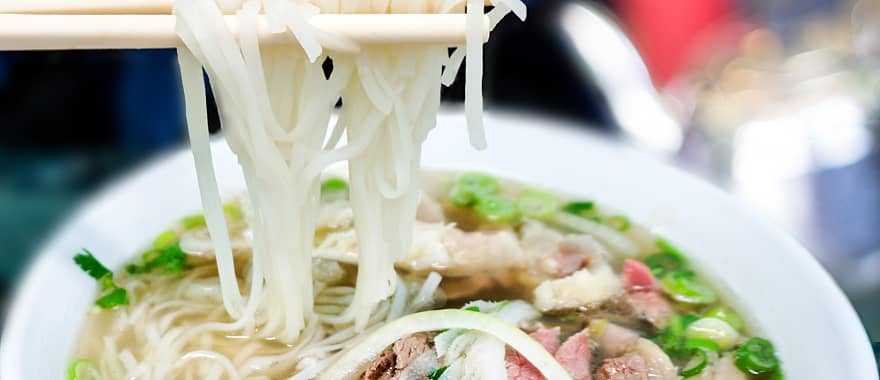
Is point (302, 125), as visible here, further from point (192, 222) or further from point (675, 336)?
point (675, 336)

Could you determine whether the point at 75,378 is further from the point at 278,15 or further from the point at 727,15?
the point at 727,15

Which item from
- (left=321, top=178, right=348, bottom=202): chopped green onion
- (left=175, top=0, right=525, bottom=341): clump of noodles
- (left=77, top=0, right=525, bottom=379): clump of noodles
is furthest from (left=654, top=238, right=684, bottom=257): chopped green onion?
(left=321, top=178, right=348, bottom=202): chopped green onion

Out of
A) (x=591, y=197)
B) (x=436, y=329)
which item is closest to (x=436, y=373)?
(x=436, y=329)

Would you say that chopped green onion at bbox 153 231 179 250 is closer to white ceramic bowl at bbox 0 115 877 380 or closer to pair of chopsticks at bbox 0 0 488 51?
white ceramic bowl at bbox 0 115 877 380

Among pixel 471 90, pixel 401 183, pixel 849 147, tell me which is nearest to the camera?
pixel 471 90

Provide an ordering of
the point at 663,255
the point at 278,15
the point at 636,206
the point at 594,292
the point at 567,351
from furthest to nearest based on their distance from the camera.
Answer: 1. the point at 636,206
2. the point at 663,255
3. the point at 594,292
4. the point at 567,351
5. the point at 278,15

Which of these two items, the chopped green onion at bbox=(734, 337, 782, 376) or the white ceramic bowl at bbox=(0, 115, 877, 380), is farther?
the chopped green onion at bbox=(734, 337, 782, 376)

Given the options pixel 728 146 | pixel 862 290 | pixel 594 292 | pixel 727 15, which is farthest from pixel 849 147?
pixel 594 292
